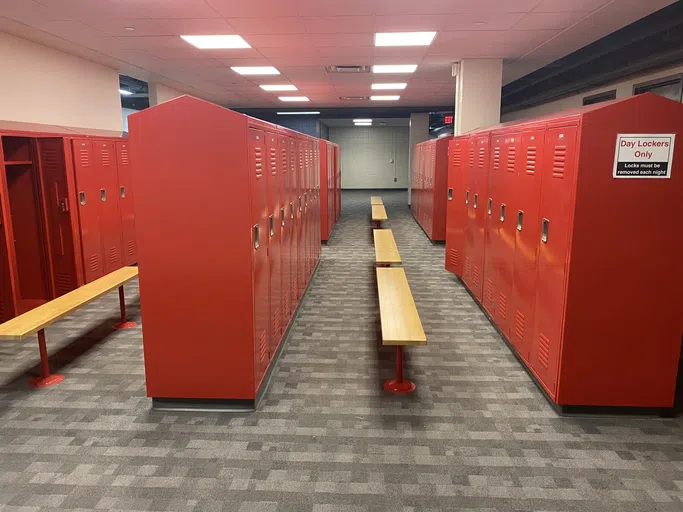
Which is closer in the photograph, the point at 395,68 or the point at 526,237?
the point at 526,237

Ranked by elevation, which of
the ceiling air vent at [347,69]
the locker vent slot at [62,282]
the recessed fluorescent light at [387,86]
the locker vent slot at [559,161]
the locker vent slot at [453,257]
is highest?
the recessed fluorescent light at [387,86]

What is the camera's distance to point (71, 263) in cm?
583

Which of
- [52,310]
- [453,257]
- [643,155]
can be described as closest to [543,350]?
[643,155]

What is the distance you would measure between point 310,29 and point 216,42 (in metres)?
1.45

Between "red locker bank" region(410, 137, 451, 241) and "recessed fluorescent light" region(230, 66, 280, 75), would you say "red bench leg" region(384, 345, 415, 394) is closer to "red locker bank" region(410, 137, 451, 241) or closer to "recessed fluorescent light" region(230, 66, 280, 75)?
"red locker bank" region(410, 137, 451, 241)

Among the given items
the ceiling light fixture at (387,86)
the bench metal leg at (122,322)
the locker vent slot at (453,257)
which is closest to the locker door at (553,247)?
the locker vent slot at (453,257)

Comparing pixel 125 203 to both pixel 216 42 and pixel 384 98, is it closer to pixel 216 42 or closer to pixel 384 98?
pixel 216 42

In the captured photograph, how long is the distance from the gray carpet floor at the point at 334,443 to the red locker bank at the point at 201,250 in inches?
11.8

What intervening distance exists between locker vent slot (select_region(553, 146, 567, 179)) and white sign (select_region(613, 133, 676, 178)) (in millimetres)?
300

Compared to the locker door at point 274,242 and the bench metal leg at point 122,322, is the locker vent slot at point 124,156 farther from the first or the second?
the locker door at point 274,242

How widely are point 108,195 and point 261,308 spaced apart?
4274 millimetres

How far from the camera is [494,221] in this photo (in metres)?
4.73

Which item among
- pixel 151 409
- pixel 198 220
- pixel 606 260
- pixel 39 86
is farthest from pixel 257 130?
pixel 39 86

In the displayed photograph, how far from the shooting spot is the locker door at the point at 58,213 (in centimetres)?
562
